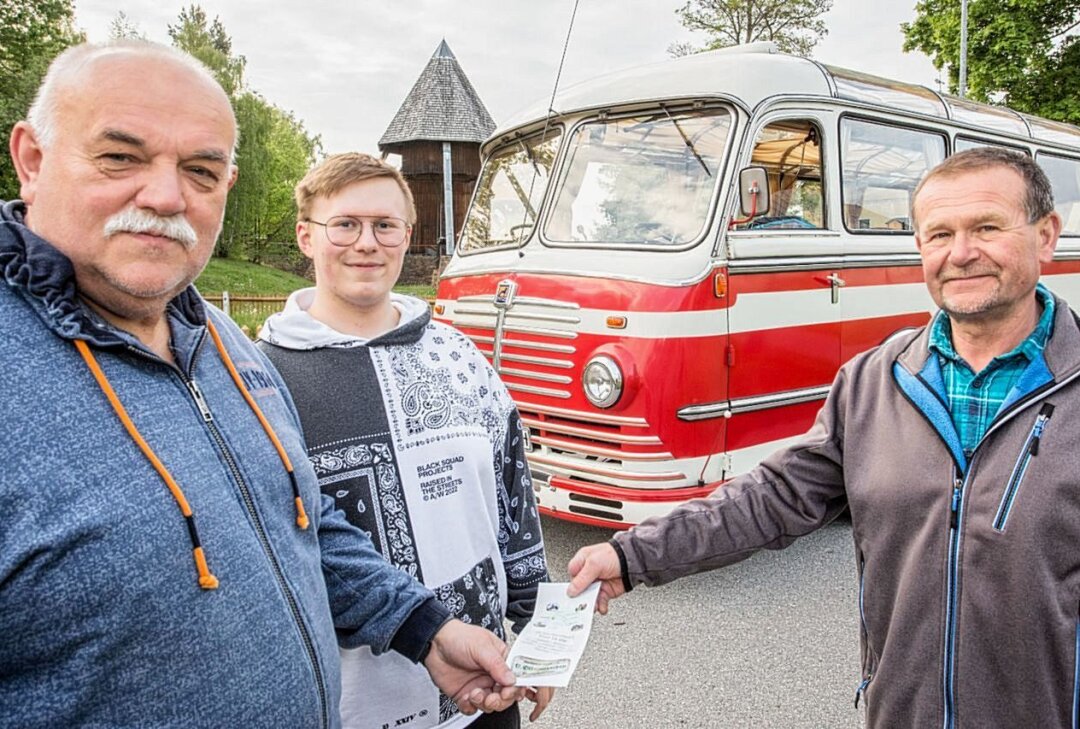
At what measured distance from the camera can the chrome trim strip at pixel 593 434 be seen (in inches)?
174

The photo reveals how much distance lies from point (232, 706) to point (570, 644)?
2.60ft

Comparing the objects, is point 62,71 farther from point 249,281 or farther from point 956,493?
point 249,281

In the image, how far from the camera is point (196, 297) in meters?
1.61

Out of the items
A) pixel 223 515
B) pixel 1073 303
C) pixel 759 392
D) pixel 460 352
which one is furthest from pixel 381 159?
pixel 1073 303

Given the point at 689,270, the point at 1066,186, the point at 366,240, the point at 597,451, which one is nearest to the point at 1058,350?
the point at 366,240

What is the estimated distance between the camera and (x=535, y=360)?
16.0 feet

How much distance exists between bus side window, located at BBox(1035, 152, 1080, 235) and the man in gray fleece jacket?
6487mm

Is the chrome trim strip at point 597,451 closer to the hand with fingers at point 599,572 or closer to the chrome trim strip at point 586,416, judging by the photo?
the chrome trim strip at point 586,416

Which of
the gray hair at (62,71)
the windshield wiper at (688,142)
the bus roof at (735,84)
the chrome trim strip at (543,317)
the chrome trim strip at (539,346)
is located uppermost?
the bus roof at (735,84)

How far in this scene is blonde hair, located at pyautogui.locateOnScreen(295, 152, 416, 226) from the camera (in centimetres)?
217

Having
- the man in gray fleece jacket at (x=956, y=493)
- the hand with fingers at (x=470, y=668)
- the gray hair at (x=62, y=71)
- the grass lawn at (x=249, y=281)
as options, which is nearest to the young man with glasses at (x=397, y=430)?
the hand with fingers at (x=470, y=668)

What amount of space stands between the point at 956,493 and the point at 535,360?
3.27 m

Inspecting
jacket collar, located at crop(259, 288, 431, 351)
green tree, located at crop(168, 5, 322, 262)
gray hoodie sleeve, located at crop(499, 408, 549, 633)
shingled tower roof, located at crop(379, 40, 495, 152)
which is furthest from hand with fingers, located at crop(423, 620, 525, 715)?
green tree, located at crop(168, 5, 322, 262)

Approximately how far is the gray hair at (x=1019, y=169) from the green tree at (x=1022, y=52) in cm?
2241
